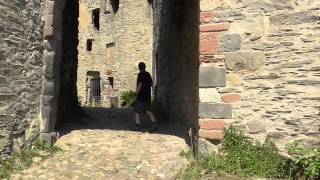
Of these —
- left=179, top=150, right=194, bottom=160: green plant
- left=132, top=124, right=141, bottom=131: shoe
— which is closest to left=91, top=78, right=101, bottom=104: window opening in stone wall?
left=132, top=124, right=141, bottom=131: shoe

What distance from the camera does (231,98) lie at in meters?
5.67

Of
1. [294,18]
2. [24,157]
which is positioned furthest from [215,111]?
[24,157]

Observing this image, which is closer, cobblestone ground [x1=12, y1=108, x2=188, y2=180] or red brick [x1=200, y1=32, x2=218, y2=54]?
cobblestone ground [x1=12, y1=108, x2=188, y2=180]

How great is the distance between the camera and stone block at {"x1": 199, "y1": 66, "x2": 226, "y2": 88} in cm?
575

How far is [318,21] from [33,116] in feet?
13.0

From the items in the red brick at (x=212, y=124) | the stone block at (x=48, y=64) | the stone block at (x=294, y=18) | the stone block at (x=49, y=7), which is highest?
the stone block at (x=49, y=7)

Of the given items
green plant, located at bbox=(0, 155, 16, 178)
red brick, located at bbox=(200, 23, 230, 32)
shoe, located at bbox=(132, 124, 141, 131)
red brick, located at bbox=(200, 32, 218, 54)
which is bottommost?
green plant, located at bbox=(0, 155, 16, 178)

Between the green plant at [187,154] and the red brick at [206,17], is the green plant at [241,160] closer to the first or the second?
the green plant at [187,154]

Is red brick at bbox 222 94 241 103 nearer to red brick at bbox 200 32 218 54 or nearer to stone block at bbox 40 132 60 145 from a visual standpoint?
red brick at bbox 200 32 218 54

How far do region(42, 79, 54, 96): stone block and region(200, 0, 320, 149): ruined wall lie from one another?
230 cm

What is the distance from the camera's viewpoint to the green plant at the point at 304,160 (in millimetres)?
4938

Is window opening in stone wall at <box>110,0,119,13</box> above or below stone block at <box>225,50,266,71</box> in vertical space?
above

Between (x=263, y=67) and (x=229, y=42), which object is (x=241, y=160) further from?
(x=229, y=42)

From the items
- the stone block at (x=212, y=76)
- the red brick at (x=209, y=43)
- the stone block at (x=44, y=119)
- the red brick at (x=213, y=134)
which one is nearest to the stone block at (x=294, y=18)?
the red brick at (x=209, y=43)
